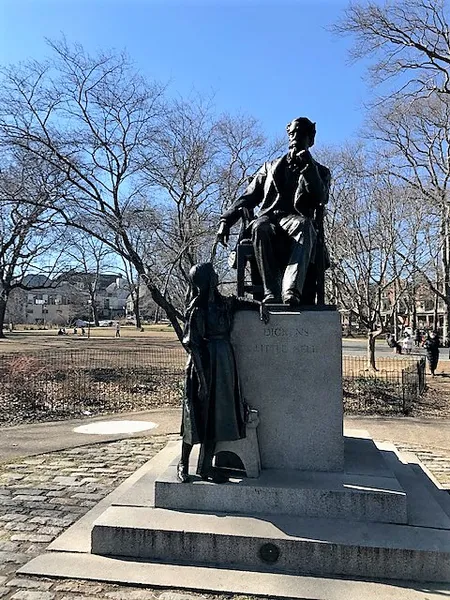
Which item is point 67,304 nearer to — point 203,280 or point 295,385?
point 203,280

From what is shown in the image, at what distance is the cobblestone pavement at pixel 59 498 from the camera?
3.39 m

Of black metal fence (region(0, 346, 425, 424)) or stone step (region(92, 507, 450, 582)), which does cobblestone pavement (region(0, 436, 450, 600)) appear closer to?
stone step (region(92, 507, 450, 582))

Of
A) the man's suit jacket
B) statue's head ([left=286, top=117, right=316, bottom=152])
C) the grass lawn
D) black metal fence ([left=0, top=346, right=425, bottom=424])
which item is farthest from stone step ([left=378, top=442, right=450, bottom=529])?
the grass lawn

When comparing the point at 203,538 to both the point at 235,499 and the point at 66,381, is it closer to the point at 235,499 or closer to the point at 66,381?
the point at 235,499

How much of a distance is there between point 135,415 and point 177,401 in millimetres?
2032

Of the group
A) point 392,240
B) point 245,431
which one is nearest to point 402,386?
point 392,240

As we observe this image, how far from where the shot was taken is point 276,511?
397 cm

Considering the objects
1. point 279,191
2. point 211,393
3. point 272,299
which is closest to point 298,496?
point 211,393

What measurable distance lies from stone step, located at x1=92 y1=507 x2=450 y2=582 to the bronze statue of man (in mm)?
1960

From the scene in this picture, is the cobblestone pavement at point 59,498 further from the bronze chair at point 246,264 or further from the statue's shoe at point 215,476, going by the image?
the bronze chair at point 246,264

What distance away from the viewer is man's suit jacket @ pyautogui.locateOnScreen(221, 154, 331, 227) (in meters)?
5.07

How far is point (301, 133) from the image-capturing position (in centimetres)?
511

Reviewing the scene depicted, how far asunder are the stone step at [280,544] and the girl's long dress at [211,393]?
2.07 ft

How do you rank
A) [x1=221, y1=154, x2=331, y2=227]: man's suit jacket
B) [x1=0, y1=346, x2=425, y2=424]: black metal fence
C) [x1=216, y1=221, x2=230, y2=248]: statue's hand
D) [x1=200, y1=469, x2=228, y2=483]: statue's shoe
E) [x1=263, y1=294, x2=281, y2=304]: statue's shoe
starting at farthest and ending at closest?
[x1=0, y1=346, x2=425, y2=424]: black metal fence, [x1=216, y1=221, x2=230, y2=248]: statue's hand, [x1=221, y1=154, x2=331, y2=227]: man's suit jacket, [x1=263, y1=294, x2=281, y2=304]: statue's shoe, [x1=200, y1=469, x2=228, y2=483]: statue's shoe
